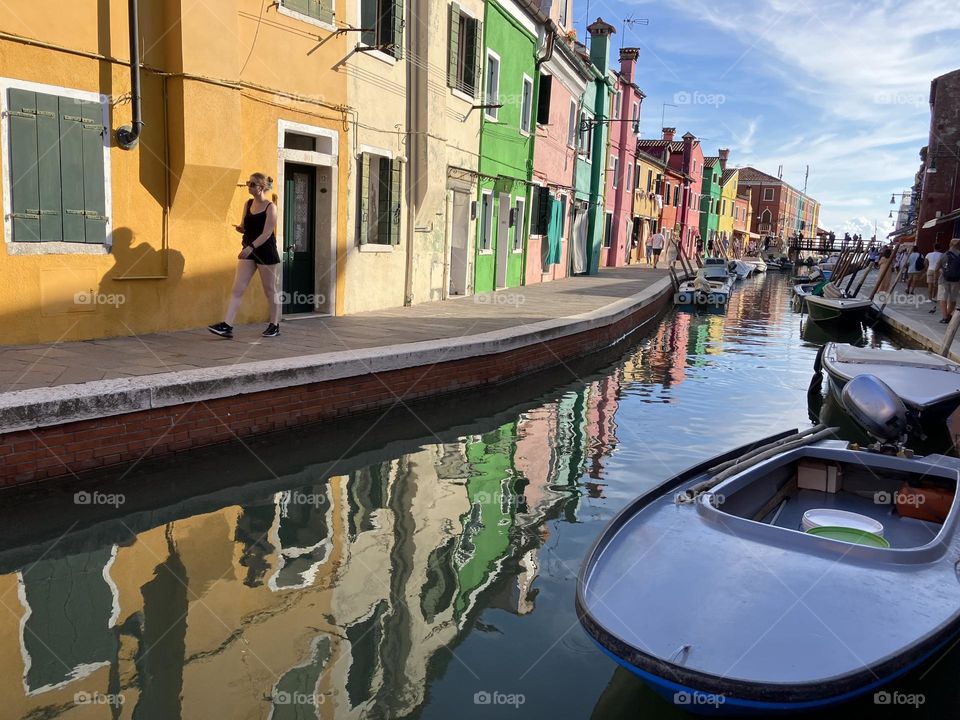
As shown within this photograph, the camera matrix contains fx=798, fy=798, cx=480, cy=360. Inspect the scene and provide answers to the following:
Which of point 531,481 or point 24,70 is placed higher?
point 24,70

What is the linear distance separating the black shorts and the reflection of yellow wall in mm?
60002

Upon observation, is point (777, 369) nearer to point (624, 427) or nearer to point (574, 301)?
point (574, 301)

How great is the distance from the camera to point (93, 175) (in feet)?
25.3

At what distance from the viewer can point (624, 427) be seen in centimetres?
843

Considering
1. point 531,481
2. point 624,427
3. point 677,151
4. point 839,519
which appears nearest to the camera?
Result: point 839,519

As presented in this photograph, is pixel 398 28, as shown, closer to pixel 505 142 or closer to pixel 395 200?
pixel 395 200

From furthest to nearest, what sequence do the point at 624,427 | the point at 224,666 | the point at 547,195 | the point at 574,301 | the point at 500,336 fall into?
the point at 547,195 < the point at 574,301 < the point at 500,336 < the point at 624,427 < the point at 224,666

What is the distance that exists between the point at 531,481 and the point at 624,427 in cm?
223

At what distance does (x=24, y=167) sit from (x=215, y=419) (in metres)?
3.04

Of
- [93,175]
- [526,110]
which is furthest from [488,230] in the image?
[93,175]

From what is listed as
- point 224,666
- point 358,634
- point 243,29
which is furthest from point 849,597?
point 243,29
